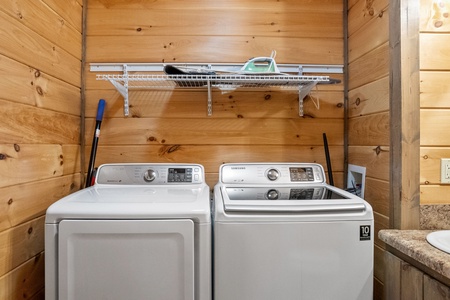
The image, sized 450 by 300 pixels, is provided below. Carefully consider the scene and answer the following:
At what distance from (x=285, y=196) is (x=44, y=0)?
5.14 feet

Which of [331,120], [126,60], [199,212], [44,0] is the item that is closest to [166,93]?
[126,60]

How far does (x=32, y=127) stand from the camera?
48.9 inches

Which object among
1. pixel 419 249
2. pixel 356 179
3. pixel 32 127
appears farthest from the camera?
pixel 356 179

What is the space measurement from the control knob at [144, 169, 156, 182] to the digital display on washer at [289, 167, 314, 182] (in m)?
0.79

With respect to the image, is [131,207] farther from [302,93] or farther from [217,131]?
[302,93]

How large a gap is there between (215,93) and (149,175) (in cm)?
68

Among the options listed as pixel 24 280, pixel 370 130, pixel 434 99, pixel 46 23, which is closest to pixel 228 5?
pixel 46 23

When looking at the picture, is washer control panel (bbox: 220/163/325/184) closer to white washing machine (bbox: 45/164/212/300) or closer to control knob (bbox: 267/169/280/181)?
control knob (bbox: 267/169/280/181)

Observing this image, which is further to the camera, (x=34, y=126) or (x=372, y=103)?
(x=372, y=103)

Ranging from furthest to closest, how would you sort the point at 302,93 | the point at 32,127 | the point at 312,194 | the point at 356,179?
the point at 302,93, the point at 356,179, the point at 312,194, the point at 32,127

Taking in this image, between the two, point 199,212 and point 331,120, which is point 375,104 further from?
point 199,212

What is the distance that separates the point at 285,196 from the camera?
1331 mm

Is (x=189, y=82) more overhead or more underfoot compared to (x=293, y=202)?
more overhead

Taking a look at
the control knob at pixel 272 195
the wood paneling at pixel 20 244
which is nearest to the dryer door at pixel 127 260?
the wood paneling at pixel 20 244
